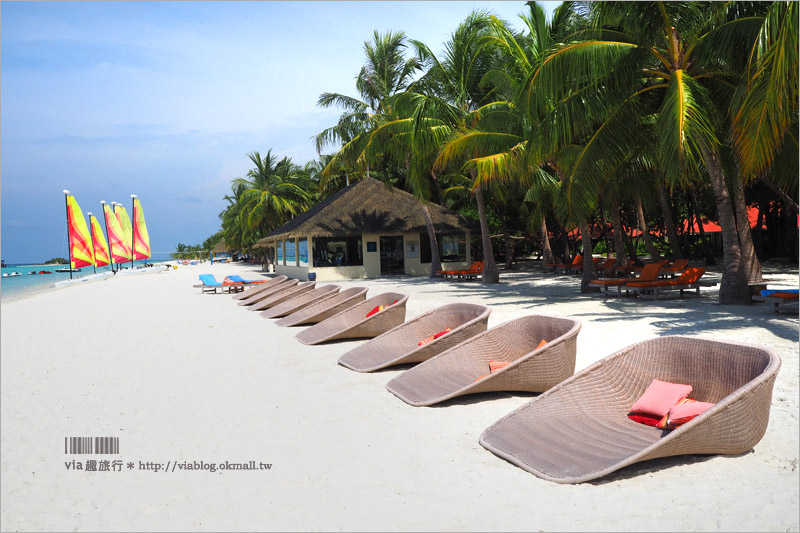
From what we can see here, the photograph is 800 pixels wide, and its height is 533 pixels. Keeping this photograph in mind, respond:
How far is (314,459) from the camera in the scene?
3.71m

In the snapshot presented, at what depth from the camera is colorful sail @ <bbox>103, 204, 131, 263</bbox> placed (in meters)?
41.1

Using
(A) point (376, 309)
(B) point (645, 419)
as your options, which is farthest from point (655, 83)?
(B) point (645, 419)

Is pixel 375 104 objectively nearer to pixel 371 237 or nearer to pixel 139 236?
pixel 371 237

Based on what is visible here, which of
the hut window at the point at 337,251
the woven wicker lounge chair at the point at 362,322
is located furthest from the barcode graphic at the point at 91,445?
the hut window at the point at 337,251

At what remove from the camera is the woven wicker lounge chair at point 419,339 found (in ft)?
19.5

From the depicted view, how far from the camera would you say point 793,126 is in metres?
9.45

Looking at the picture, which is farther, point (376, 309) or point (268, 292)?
point (268, 292)

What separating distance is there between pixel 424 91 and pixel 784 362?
55.0ft

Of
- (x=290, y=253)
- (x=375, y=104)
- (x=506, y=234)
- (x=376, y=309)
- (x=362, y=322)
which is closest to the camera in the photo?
(x=362, y=322)

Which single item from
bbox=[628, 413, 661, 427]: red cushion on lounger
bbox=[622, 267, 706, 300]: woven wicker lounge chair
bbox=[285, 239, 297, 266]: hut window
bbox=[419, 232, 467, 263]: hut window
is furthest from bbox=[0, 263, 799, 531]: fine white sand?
bbox=[285, 239, 297, 266]: hut window

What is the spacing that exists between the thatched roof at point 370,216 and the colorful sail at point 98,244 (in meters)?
22.5

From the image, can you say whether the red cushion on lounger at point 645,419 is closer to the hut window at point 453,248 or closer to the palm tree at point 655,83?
the palm tree at point 655,83

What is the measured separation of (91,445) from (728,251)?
10.3 meters

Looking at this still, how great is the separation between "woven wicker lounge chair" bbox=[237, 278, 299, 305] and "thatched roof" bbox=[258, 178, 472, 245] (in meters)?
7.79
